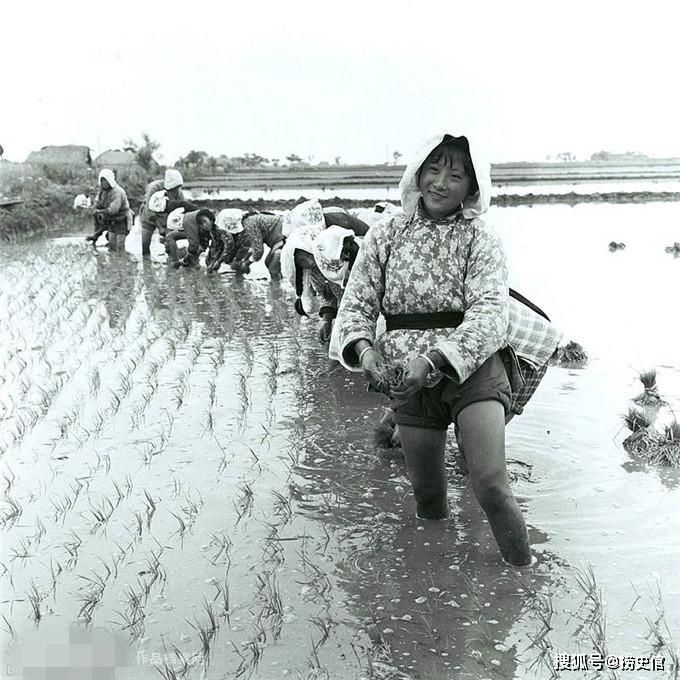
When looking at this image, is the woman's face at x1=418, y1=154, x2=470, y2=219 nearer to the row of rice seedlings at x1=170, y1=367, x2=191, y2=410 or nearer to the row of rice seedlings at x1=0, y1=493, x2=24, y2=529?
the row of rice seedlings at x1=0, y1=493, x2=24, y2=529

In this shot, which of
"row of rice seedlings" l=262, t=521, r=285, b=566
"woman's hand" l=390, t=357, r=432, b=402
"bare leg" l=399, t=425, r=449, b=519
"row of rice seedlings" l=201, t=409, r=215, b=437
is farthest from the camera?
"row of rice seedlings" l=201, t=409, r=215, b=437

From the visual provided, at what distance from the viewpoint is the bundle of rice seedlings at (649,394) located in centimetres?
494

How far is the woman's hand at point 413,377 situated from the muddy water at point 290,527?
2.36 feet

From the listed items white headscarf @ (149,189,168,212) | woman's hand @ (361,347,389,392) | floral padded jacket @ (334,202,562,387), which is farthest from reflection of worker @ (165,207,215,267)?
woman's hand @ (361,347,389,392)

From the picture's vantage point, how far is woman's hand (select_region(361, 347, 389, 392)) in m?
2.68

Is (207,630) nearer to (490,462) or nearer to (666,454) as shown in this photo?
(490,462)

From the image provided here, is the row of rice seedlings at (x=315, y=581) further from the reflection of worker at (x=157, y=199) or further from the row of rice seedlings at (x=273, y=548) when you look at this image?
the reflection of worker at (x=157, y=199)

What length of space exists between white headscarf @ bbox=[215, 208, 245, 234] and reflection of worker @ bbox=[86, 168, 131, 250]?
11.1 ft

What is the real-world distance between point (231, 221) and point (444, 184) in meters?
7.83

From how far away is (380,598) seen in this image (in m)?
2.77

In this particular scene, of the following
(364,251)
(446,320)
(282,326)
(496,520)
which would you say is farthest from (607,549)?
(282,326)

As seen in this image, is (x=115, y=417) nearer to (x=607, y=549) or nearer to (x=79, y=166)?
(x=607, y=549)

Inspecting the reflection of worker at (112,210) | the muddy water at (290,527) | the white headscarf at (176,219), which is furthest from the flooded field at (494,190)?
the muddy water at (290,527)

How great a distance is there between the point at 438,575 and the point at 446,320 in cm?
91
